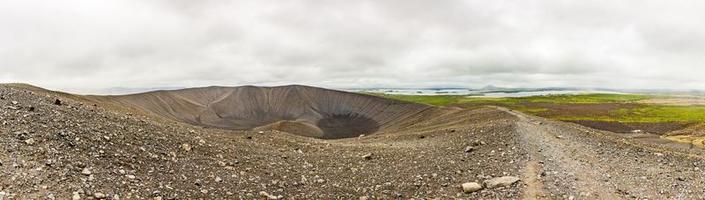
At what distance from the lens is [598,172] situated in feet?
60.1

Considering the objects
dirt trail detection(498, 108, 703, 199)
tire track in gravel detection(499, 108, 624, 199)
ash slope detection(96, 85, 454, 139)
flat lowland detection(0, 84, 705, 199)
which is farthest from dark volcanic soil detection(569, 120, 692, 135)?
tire track in gravel detection(499, 108, 624, 199)

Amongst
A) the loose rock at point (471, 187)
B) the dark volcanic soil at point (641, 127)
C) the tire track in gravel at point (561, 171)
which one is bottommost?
the dark volcanic soil at point (641, 127)

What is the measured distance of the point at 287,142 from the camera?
25.7 metres

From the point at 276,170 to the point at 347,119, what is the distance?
144m

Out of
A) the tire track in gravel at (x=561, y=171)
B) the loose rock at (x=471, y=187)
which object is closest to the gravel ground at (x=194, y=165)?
the loose rock at (x=471, y=187)

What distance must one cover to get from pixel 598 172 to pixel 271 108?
175290 millimetres

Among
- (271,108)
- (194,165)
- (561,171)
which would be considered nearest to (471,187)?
(561,171)

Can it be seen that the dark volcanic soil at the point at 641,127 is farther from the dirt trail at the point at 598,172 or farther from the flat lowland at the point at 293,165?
the flat lowland at the point at 293,165

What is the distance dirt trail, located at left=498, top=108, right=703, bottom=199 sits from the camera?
1575cm

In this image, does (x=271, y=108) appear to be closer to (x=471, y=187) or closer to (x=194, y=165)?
(x=194, y=165)

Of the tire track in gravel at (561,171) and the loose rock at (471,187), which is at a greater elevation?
the tire track in gravel at (561,171)

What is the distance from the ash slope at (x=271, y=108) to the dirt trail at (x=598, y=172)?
94.1 meters

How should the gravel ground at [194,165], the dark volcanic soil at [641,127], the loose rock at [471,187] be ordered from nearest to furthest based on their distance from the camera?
the gravel ground at [194,165] < the loose rock at [471,187] < the dark volcanic soil at [641,127]

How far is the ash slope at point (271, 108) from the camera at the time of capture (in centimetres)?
13650
